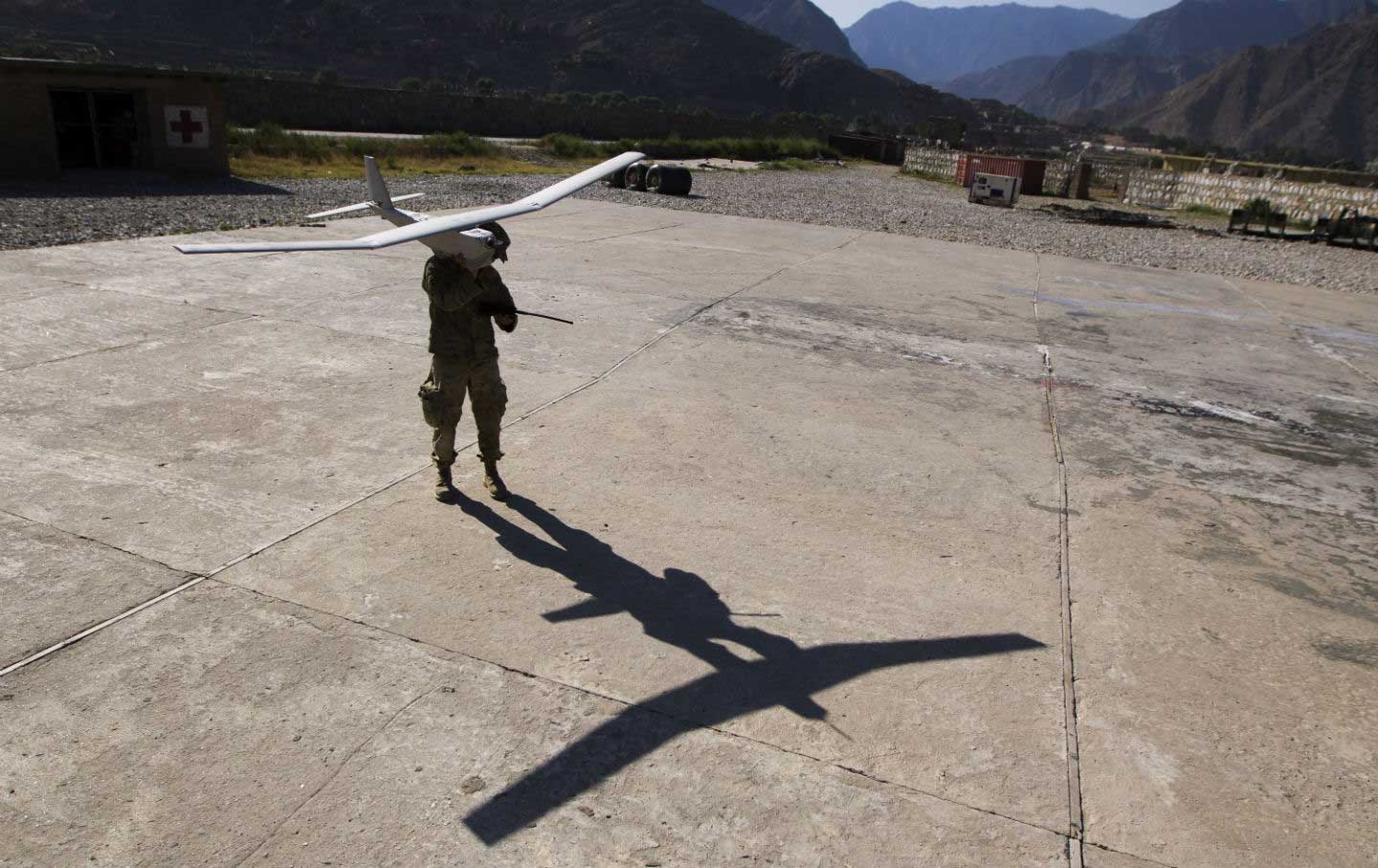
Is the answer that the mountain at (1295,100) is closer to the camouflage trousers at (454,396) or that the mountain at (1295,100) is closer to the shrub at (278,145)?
the shrub at (278,145)

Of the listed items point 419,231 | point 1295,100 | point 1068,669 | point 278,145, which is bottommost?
point 1068,669

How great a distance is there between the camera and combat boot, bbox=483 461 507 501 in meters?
4.96

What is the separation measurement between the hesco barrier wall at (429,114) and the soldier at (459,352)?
32461mm

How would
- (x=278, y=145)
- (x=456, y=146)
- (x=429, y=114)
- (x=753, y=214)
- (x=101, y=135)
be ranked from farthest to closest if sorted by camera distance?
(x=429, y=114) → (x=456, y=146) → (x=278, y=145) → (x=753, y=214) → (x=101, y=135)

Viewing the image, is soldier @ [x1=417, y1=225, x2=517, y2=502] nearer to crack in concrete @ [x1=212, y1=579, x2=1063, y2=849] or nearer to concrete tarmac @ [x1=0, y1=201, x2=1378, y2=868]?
concrete tarmac @ [x1=0, y1=201, x2=1378, y2=868]

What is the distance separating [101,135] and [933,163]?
33.0 metres

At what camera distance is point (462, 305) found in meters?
4.68

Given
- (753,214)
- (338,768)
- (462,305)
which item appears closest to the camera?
(338,768)

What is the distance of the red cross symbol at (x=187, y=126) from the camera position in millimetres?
17406

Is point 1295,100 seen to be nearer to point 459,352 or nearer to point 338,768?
point 459,352

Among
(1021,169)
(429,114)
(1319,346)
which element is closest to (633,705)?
(1319,346)

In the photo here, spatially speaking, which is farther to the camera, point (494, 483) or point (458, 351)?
point (494, 483)

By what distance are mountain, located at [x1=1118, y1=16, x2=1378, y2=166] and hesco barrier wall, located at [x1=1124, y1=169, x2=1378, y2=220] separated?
95700mm

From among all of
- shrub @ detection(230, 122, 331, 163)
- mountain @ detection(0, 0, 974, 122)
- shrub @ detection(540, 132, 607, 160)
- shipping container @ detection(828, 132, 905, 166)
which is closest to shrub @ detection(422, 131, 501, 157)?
shrub @ detection(540, 132, 607, 160)
